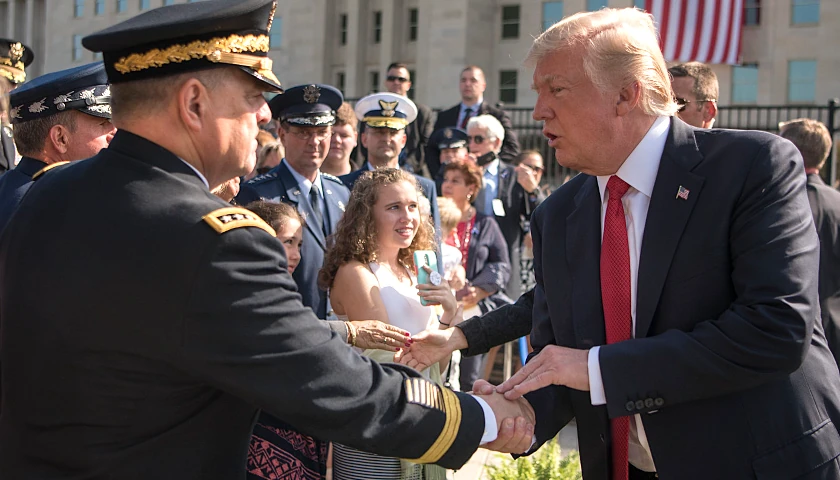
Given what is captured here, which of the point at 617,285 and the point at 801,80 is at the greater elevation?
the point at 801,80

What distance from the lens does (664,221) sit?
287 centimetres

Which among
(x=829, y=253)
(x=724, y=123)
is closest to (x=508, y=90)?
(x=724, y=123)

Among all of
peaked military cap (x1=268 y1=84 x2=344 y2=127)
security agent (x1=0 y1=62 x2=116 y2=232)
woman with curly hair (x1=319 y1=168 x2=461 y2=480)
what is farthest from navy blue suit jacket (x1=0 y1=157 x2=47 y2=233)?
peaked military cap (x1=268 y1=84 x2=344 y2=127)

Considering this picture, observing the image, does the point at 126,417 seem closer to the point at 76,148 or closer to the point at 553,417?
the point at 553,417

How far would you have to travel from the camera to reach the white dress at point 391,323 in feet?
14.6

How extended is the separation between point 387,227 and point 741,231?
255cm

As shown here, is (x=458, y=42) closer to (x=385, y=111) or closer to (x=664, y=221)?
(x=385, y=111)

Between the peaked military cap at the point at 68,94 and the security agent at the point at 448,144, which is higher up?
the peaked military cap at the point at 68,94

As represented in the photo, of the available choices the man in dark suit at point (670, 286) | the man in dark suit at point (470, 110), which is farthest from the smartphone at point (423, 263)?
the man in dark suit at point (470, 110)

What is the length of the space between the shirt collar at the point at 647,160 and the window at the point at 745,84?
34094 mm

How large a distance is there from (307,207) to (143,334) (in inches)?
137

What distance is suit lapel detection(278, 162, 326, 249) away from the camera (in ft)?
17.7

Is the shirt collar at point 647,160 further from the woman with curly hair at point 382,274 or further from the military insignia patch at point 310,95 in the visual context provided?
the military insignia patch at point 310,95

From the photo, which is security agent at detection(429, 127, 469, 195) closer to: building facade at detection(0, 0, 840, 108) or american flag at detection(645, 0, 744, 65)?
building facade at detection(0, 0, 840, 108)
